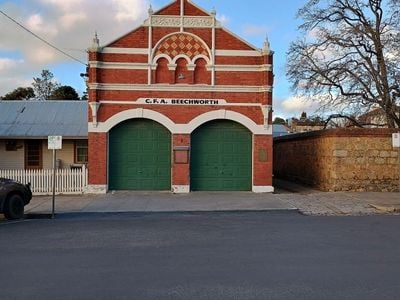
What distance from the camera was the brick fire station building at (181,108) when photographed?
76.9 feet

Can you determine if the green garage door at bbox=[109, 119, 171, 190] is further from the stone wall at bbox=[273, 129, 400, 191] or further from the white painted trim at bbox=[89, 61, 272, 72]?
the stone wall at bbox=[273, 129, 400, 191]

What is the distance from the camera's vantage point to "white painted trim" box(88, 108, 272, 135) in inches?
922

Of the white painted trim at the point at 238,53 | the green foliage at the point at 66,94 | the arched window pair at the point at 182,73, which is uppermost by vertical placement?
the green foliage at the point at 66,94

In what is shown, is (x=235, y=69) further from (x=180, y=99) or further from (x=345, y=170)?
(x=345, y=170)

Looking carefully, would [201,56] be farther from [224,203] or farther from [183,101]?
[224,203]

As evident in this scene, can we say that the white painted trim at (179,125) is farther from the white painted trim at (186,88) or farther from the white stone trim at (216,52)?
the white stone trim at (216,52)

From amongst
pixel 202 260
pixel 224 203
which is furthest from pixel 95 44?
pixel 202 260

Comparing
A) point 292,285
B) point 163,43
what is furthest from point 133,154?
point 292,285

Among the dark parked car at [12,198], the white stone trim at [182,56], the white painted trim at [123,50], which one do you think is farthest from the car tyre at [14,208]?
the white stone trim at [182,56]

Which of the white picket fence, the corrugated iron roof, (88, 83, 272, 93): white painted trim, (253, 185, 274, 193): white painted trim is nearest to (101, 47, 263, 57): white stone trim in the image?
(88, 83, 272, 93): white painted trim

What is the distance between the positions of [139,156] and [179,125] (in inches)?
89.8

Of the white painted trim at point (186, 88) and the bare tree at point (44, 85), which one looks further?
the bare tree at point (44, 85)

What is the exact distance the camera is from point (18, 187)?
1633 cm

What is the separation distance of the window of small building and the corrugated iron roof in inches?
39.2
